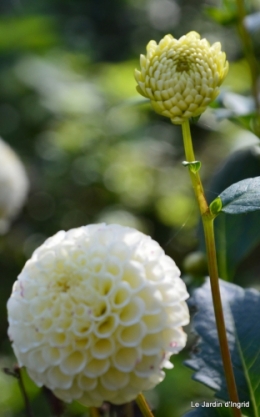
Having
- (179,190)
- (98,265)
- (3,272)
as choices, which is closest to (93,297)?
(98,265)

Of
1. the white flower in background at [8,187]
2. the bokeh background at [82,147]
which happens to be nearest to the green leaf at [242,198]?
the white flower in background at [8,187]

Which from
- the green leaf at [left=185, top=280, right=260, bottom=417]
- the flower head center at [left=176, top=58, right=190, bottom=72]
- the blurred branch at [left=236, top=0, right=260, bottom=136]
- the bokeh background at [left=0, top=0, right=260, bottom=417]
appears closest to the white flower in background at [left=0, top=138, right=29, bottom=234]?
the bokeh background at [left=0, top=0, right=260, bottom=417]

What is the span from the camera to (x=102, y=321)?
451mm

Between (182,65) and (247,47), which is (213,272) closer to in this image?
(182,65)

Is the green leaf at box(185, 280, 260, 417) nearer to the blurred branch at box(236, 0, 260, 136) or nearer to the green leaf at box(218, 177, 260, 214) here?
the green leaf at box(218, 177, 260, 214)

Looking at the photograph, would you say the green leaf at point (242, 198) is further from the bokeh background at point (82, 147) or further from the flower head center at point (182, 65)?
the bokeh background at point (82, 147)

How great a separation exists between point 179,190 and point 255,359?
4.78ft

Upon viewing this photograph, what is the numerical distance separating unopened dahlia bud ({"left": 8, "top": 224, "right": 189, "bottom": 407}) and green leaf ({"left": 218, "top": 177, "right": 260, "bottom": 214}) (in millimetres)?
63

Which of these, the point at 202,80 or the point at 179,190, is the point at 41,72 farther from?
the point at 202,80

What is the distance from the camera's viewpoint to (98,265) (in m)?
0.46

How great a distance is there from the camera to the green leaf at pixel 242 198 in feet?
1.53

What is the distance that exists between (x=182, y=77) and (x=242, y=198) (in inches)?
4.0

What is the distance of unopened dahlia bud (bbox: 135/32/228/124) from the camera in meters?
0.47

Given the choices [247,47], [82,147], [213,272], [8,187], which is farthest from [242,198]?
[82,147]
